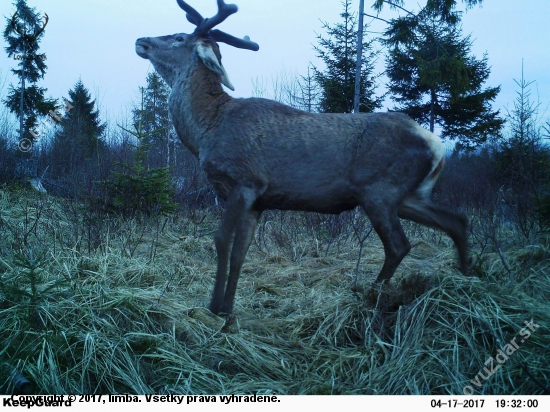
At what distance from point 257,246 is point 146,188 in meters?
2.15

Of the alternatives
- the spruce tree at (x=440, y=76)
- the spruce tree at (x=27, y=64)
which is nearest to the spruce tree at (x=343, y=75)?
the spruce tree at (x=440, y=76)

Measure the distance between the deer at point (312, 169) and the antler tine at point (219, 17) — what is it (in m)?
0.41

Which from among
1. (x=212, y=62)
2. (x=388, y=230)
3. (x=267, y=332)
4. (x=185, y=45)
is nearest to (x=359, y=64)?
(x=185, y=45)

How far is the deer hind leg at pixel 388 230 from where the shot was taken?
14.4 feet

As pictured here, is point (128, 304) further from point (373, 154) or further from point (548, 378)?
point (548, 378)

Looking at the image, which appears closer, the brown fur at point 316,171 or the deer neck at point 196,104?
the brown fur at point 316,171

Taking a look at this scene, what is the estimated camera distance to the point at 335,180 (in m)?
4.46

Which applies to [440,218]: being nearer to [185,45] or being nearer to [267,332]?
[267,332]

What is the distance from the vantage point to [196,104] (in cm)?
483

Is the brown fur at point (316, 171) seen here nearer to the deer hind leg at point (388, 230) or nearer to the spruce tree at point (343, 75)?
the deer hind leg at point (388, 230)

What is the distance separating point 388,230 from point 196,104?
2.36 m

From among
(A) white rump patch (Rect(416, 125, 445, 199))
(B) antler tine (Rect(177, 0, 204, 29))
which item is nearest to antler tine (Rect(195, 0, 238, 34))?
(B) antler tine (Rect(177, 0, 204, 29))

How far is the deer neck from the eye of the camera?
15.5 feet

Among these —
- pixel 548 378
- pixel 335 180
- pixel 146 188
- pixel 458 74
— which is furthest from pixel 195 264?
pixel 458 74
